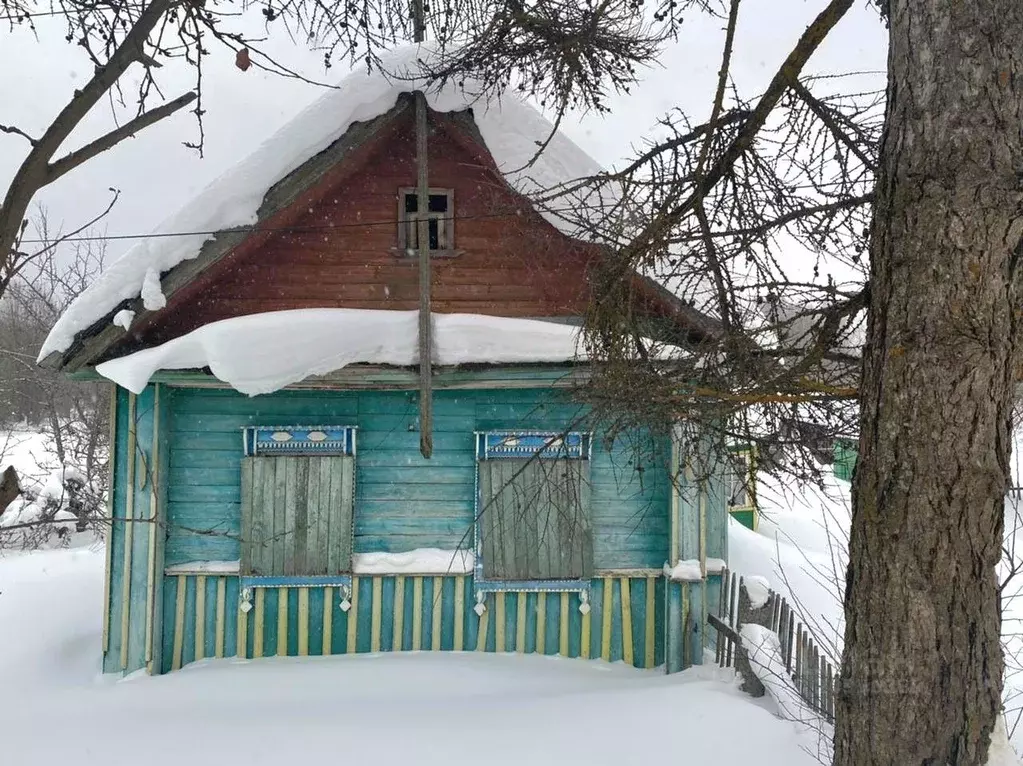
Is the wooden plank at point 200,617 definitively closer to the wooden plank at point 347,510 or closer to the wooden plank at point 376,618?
the wooden plank at point 347,510

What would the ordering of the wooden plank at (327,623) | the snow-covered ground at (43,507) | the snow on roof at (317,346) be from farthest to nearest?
the snow-covered ground at (43,507) < the wooden plank at (327,623) < the snow on roof at (317,346)

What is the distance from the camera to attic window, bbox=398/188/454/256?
20.5 feet

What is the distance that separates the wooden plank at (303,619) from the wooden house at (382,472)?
0.02 metres

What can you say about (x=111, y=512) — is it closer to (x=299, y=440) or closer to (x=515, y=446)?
(x=299, y=440)

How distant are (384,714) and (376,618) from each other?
1.12m

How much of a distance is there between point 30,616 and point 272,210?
5.33m

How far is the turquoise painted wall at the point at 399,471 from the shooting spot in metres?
6.14

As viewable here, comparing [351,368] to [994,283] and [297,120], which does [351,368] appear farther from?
[994,283]

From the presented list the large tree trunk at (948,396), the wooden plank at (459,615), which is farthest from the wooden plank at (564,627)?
the large tree trunk at (948,396)

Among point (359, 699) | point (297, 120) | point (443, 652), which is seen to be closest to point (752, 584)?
point (443, 652)

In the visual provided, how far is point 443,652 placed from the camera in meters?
6.21

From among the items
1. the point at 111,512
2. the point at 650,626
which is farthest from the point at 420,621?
the point at 111,512

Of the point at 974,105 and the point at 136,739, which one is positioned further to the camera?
the point at 136,739

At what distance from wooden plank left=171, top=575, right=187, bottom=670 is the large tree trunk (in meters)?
5.58
